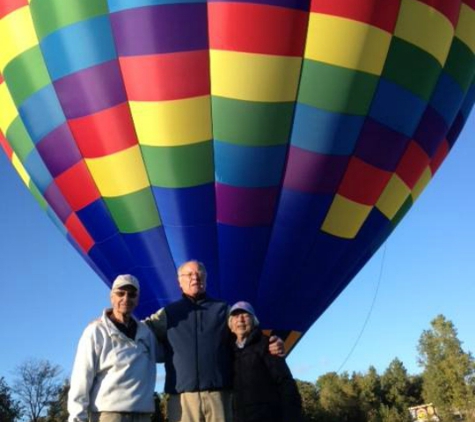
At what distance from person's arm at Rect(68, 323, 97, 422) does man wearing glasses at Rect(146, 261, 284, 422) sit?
0.42m

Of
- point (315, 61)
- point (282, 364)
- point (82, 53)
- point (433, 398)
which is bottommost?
point (282, 364)

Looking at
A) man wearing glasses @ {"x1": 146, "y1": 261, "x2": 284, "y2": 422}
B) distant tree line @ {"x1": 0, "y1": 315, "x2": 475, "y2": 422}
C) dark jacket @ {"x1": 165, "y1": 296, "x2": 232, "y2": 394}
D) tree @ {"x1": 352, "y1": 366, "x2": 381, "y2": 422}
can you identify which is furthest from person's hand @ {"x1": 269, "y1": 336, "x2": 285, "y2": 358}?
tree @ {"x1": 352, "y1": 366, "x2": 381, "y2": 422}

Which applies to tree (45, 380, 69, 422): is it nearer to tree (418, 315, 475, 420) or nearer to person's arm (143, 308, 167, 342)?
tree (418, 315, 475, 420)

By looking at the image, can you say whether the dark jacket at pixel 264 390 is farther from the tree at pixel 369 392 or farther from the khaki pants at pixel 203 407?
the tree at pixel 369 392

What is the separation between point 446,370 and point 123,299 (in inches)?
1077

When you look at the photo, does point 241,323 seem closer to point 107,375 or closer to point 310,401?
point 107,375

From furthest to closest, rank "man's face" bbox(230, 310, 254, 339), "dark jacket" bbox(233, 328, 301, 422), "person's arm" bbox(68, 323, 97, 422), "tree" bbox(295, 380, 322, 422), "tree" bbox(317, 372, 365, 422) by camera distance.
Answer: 1. "tree" bbox(317, 372, 365, 422)
2. "tree" bbox(295, 380, 322, 422)
3. "man's face" bbox(230, 310, 254, 339)
4. "dark jacket" bbox(233, 328, 301, 422)
5. "person's arm" bbox(68, 323, 97, 422)

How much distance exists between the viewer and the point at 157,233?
5328 mm

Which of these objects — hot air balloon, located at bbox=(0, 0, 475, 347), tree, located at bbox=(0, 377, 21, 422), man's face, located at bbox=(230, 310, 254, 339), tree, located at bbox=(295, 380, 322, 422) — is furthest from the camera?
tree, located at bbox=(295, 380, 322, 422)

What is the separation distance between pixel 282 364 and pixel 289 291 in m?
2.55

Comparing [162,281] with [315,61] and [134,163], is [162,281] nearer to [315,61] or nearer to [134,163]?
[134,163]

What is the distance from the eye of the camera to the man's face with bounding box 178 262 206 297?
3.14 meters

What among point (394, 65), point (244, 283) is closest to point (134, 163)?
point (244, 283)

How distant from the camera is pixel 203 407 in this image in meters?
3.02
